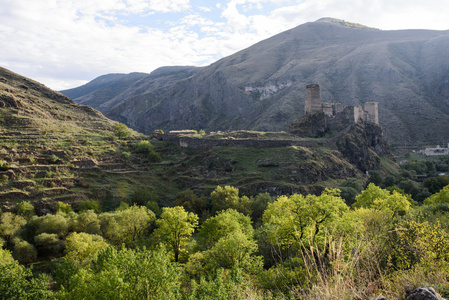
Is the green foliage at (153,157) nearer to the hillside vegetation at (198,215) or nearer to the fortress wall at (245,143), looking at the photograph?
the hillside vegetation at (198,215)

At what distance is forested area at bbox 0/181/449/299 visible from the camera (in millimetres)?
10580

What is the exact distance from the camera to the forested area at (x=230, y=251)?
10.6 m

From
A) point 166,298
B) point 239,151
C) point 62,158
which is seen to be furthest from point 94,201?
point 166,298

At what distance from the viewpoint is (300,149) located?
2685 inches

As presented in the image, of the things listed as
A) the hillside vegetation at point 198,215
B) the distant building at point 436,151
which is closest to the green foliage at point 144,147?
the hillside vegetation at point 198,215

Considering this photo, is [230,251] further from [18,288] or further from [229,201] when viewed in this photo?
[229,201]

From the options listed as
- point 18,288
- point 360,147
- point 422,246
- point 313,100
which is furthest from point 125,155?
point 360,147

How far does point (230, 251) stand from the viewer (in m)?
24.9

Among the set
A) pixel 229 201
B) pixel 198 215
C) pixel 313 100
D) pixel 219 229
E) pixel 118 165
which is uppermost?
pixel 313 100

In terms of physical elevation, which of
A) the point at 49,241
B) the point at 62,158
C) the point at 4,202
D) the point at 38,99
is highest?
the point at 38,99

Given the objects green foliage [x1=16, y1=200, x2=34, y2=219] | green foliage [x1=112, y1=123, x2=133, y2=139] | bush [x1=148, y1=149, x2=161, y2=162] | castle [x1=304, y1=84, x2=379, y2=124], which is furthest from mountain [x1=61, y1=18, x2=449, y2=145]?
green foliage [x1=16, y1=200, x2=34, y2=219]

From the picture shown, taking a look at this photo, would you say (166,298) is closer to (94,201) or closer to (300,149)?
(94,201)

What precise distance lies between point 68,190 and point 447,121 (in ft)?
485

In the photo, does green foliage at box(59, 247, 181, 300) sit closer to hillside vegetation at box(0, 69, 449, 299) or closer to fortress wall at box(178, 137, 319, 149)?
hillside vegetation at box(0, 69, 449, 299)
